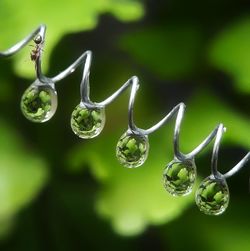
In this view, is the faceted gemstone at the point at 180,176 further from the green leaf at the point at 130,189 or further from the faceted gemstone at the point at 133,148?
the green leaf at the point at 130,189

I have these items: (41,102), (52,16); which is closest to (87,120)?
(41,102)

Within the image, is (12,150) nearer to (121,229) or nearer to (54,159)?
(54,159)

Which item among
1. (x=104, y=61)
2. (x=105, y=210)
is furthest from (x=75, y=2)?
(x=105, y=210)

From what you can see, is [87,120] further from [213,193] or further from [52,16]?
[52,16]

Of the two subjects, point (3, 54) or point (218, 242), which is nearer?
point (3, 54)

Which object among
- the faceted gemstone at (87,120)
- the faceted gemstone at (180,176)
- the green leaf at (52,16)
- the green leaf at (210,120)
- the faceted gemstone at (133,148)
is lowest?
the green leaf at (210,120)

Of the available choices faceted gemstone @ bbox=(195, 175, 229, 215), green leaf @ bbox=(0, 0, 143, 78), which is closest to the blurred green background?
green leaf @ bbox=(0, 0, 143, 78)

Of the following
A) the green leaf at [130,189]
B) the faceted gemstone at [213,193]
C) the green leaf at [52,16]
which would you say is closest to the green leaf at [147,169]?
the green leaf at [130,189]
